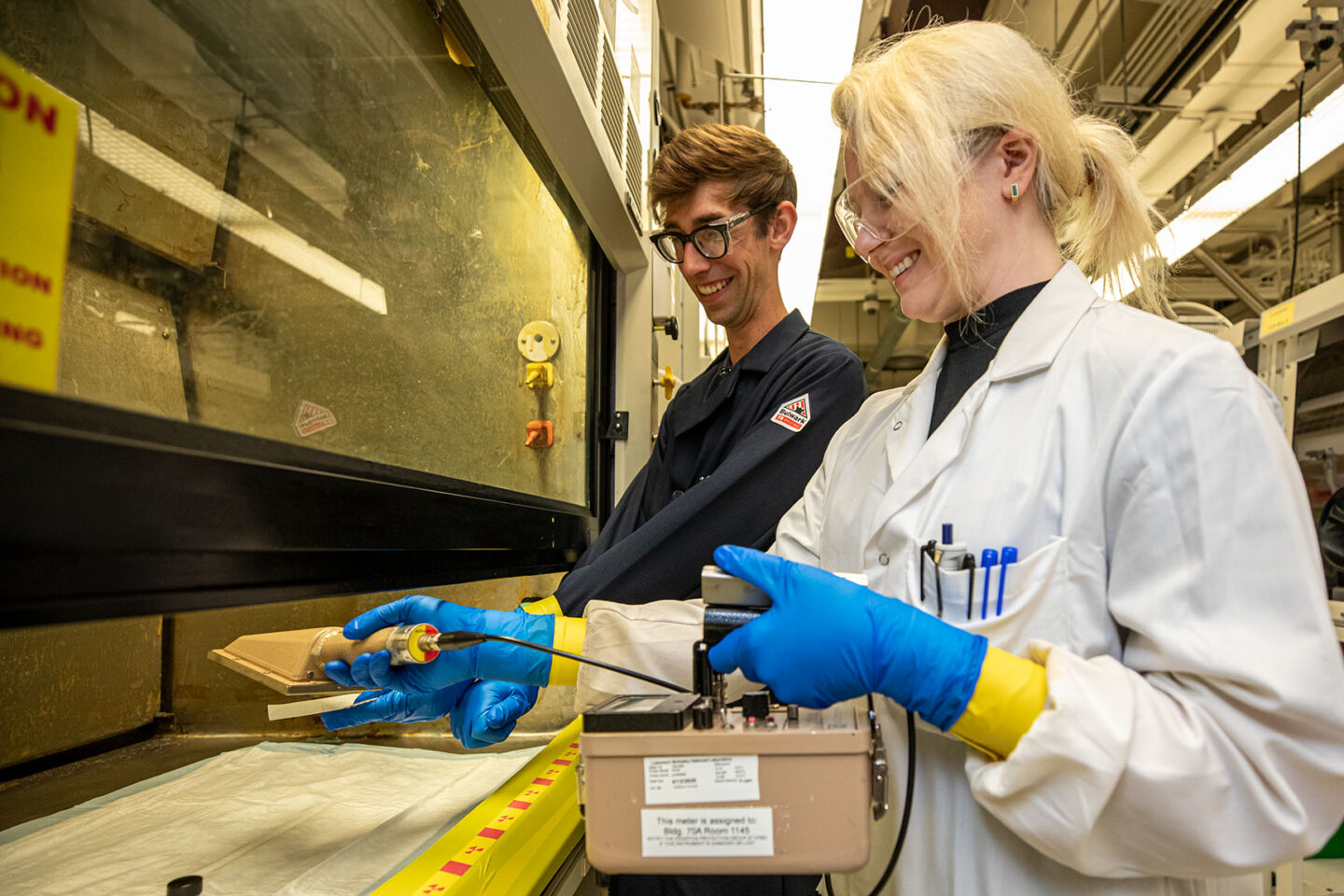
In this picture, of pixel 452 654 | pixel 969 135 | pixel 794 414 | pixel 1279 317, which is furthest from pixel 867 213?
pixel 1279 317

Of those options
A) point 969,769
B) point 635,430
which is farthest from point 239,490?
point 635,430

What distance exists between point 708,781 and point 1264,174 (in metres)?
3.70

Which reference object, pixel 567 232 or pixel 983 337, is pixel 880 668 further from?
pixel 567 232

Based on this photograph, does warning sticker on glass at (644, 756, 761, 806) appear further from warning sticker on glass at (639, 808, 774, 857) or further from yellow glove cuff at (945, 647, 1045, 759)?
yellow glove cuff at (945, 647, 1045, 759)

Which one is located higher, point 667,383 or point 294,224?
point 667,383

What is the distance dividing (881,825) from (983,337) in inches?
24.4

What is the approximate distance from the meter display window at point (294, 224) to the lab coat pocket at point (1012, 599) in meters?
0.73

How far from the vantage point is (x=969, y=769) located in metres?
0.73

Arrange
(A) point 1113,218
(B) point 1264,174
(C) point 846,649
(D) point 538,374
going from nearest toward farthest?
(C) point 846,649 < (A) point 1113,218 < (D) point 538,374 < (B) point 1264,174

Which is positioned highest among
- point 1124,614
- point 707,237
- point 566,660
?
point 707,237

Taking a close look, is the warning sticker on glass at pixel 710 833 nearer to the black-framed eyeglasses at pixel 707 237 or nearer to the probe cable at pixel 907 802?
the probe cable at pixel 907 802

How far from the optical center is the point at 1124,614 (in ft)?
2.37

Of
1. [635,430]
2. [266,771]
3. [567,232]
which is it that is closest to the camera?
[266,771]

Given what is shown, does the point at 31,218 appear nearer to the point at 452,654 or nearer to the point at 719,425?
the point at 452,654
